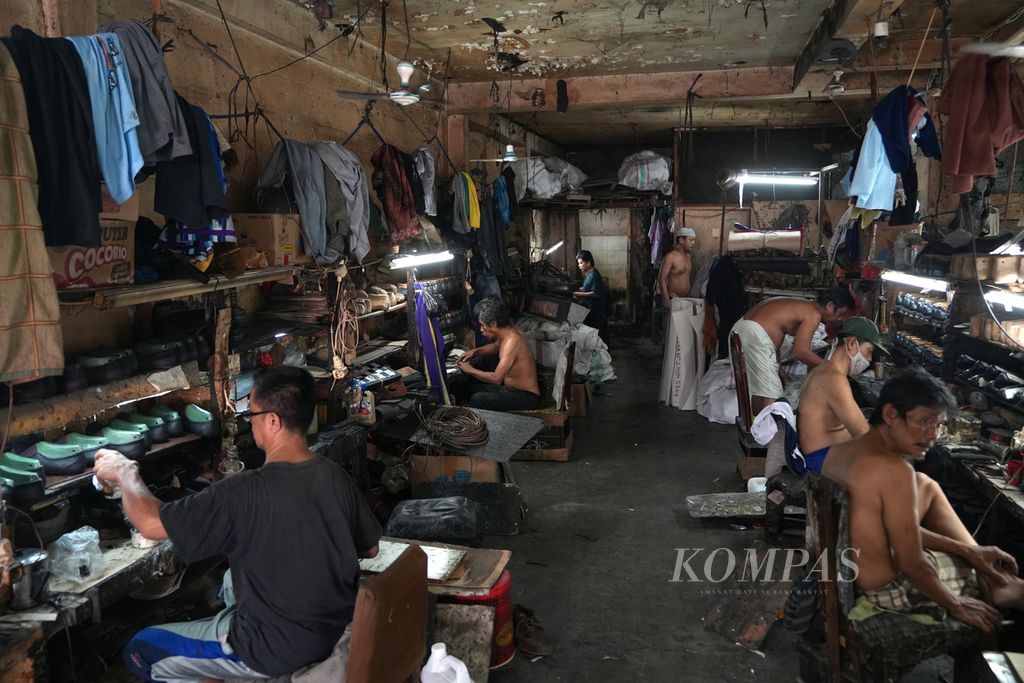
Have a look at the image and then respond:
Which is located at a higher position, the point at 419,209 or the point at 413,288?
the point at 419,209

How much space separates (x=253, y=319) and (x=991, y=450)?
16.7 ft

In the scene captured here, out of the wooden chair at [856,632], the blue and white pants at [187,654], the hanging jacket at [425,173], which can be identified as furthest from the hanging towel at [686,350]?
the blue and white pants at [187,654]

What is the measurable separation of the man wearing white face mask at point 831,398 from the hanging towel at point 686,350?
447 centimetres

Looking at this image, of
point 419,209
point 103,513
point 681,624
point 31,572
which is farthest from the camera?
point 419,209

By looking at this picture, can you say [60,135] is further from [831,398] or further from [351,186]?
[831,398]

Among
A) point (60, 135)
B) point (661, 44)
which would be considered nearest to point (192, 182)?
point (60, 135)

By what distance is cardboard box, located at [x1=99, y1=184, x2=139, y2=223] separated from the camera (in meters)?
3.34

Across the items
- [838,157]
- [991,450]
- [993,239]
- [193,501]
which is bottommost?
[991,450]

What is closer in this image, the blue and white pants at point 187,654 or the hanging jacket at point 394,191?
the blue and white pants at point 187,654

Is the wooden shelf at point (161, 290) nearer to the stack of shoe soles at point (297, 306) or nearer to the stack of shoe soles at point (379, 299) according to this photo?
the stack of shoe soles at point (297, 306)

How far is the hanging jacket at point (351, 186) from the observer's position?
535cm

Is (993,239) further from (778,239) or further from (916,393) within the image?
(778,239)

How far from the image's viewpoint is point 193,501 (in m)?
2.53

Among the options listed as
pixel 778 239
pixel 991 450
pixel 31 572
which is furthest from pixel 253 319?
pixel 778 239
